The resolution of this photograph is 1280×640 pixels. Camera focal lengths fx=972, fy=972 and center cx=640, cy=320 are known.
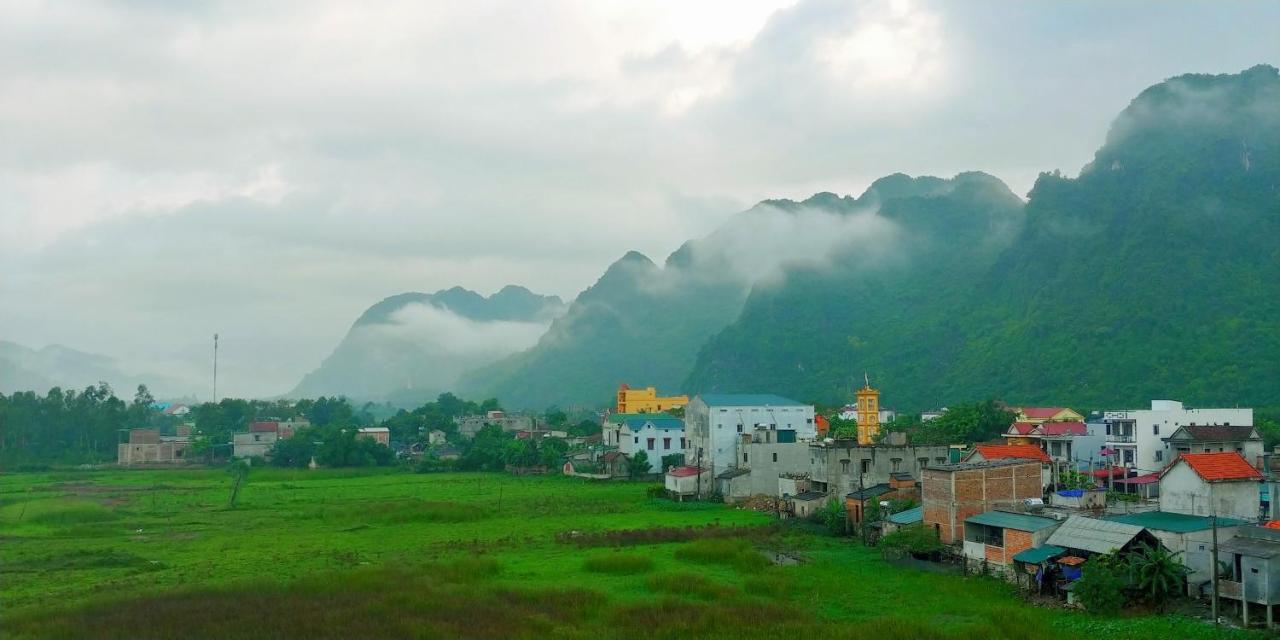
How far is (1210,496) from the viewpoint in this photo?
29297mm

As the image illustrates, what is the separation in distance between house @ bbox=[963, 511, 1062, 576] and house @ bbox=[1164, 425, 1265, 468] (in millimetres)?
19266

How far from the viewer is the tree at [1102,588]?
76.7 ft

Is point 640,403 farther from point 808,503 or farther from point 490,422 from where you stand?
point 808,503

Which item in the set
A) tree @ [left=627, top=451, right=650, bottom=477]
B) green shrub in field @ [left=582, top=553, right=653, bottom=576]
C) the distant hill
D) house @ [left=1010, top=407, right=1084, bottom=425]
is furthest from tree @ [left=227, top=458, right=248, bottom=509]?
the distant hill

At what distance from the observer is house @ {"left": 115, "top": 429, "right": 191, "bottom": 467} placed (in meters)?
85.1

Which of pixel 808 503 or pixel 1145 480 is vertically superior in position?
pixel 1145 480

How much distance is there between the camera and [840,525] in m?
38.8

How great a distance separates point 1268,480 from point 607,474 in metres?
42.3

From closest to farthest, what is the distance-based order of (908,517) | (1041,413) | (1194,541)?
(1194,541) → (908,517) → (1041,413)

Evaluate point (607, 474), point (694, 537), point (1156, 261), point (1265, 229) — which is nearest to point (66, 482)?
point (607, 474)

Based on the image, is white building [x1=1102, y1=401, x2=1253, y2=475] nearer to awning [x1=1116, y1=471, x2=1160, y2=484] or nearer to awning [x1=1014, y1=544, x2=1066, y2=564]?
awning [x1=1116, y1=471, x2=1160, y2=484]

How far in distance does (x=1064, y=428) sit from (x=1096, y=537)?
111 feet

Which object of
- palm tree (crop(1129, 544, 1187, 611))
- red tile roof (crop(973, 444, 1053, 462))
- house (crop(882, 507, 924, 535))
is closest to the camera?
palm tree (crop(1129, 544, 1187, 611))

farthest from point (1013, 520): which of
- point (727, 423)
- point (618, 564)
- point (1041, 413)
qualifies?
point (1041, 413)
